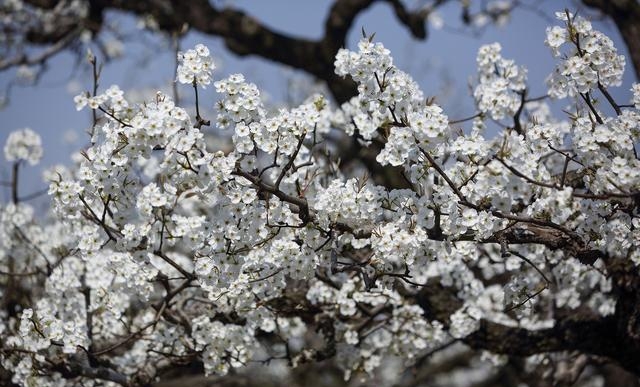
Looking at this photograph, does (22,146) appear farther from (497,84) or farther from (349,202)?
(497,84)

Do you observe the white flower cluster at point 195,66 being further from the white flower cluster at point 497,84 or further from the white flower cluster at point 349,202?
the white flower cluster at point 497,84

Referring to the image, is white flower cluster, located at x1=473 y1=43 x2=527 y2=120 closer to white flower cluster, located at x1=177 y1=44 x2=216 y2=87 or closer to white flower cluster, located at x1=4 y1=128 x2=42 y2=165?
white flower cluster, located at x1=177 y1=44 x2=216 y2=87

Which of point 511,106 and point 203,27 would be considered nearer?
point 511,106

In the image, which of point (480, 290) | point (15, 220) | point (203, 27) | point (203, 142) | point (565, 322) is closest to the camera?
point (203, 142)

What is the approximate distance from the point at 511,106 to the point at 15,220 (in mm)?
4005

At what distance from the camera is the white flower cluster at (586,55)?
10.9 ft

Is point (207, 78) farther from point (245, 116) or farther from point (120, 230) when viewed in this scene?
point (120, 230)

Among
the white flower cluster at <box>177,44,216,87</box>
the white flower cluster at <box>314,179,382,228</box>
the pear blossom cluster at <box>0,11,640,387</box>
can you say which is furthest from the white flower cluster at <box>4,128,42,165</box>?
the white flower cluster at <box>314,179,382,228</box>

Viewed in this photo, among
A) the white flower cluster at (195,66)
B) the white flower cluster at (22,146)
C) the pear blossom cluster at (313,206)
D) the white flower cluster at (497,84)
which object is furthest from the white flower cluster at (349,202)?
the white flower cluster at (22,146)

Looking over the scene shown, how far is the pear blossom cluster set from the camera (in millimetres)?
3045

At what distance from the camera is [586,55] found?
10.9ft

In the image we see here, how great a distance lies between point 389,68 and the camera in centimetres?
316

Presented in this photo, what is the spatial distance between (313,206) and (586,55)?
1.56 m

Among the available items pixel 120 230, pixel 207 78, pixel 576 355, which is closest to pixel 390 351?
pixel 576 355
